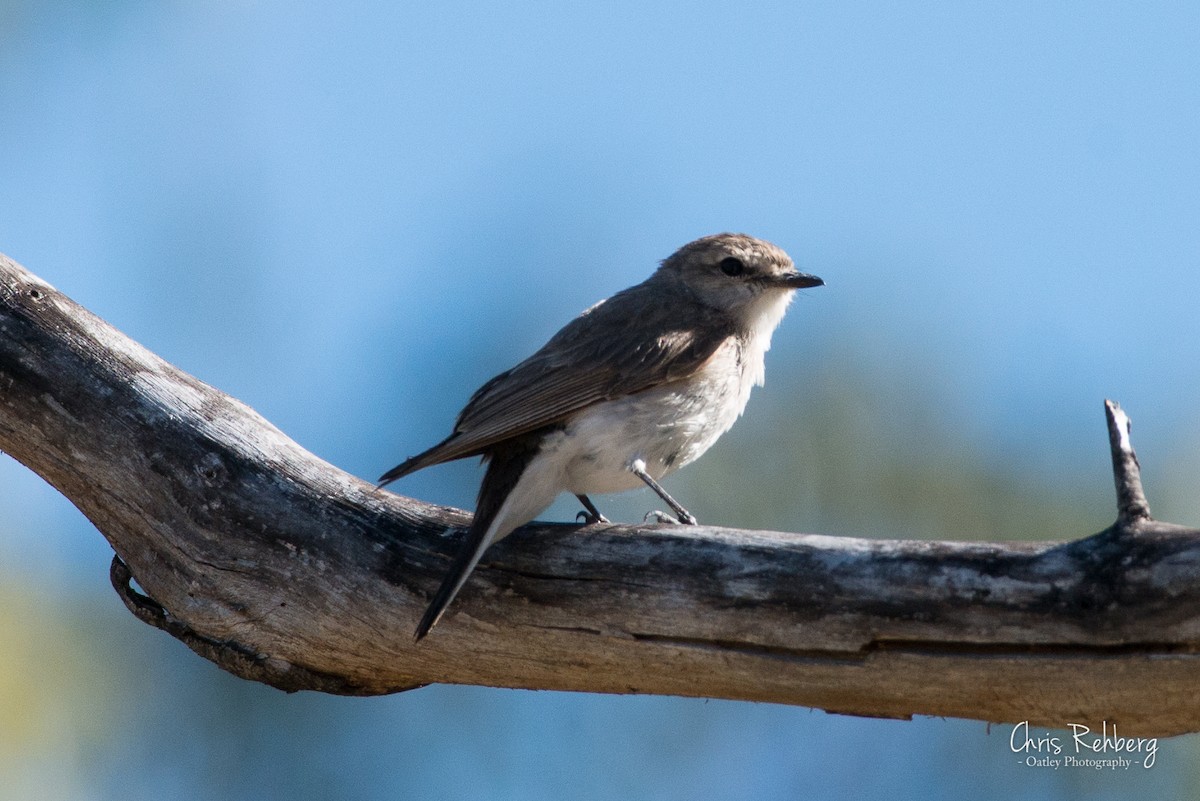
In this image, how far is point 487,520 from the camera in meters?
4.15

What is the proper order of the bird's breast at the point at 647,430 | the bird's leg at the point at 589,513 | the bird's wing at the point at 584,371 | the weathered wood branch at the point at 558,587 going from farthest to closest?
1. the bird's leg at the point at 589,513
2. the bird's breast at the point at 647,430
3. the bird's wing at the point at 584,371
4. the weathered wood branch at the point at 558,587

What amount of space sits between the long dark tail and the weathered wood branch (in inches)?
5.4

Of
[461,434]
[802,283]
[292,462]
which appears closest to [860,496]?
[802,283]

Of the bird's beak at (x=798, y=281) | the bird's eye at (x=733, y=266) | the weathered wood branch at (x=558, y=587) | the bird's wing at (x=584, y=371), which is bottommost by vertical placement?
the weathered wood branch at (x=558, y=587)

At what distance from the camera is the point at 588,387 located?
492 centimetres

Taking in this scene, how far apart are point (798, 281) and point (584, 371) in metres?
1.45

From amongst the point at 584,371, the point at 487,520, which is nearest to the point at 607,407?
the point at 584,371

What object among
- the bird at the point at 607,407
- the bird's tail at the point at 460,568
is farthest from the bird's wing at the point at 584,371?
the bird's tail at the point at 460,568

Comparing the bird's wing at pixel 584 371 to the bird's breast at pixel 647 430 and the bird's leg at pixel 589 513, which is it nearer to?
the bird's breast at pixel 647 430

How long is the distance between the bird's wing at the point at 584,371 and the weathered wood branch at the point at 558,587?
1.32 ft

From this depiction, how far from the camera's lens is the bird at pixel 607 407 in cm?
459

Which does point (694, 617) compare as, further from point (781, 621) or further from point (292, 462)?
point (292, 462)

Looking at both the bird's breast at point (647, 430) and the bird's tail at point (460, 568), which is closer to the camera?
the bird's tail at point (460, 568)

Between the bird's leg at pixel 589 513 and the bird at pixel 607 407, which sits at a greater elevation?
the bird at pixel 607 407
